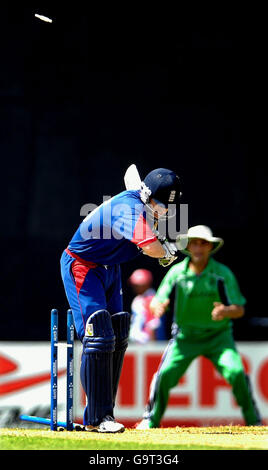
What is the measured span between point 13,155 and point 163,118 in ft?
5.48

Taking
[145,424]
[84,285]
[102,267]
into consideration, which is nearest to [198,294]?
[145,424]

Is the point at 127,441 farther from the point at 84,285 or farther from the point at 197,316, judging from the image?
the point at 197,316

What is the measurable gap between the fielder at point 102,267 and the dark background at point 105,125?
4.36 metres

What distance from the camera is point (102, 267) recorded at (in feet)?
23.5

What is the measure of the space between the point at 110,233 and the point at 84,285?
385mm

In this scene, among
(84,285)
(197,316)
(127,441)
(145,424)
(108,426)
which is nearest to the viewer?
(127,441)

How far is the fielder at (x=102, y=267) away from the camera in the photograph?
6926 millimetres

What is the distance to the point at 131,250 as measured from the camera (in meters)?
7.07

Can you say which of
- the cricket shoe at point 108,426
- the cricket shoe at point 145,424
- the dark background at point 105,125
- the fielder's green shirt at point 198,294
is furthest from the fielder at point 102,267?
the dark background at point 105,125

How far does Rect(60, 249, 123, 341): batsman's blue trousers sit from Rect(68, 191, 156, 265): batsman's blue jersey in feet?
0.21

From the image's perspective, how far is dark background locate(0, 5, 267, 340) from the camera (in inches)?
451

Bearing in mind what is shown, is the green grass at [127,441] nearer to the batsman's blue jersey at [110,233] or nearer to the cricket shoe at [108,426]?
the cricket shoe at [108,426]
